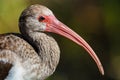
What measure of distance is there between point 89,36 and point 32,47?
5090 mm

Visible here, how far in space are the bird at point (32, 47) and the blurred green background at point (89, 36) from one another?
3.56 m

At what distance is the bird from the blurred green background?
356 centimetres

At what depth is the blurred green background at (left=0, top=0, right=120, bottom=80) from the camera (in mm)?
14961

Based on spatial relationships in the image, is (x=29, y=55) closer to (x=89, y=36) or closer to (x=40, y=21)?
(x=40, y=21)

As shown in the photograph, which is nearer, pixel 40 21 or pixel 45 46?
pixel 40 21

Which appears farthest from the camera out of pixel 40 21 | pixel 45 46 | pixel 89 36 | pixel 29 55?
pixel 89 36

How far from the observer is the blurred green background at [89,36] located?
1496 centimetres

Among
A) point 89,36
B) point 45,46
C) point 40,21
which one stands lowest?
point 89,36

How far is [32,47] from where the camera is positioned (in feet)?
34.9

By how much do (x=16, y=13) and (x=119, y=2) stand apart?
7.32 ft

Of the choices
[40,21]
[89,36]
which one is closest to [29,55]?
[40,21]

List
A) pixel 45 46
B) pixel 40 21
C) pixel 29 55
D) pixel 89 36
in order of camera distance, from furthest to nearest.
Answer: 1. pixel 89 36
2. pixel 45 46
3. pixel 40 21
4. pixel 29 55

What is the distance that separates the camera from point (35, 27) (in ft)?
34.8

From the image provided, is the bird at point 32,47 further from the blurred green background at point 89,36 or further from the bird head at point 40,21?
the blurred green background at point 89,36
